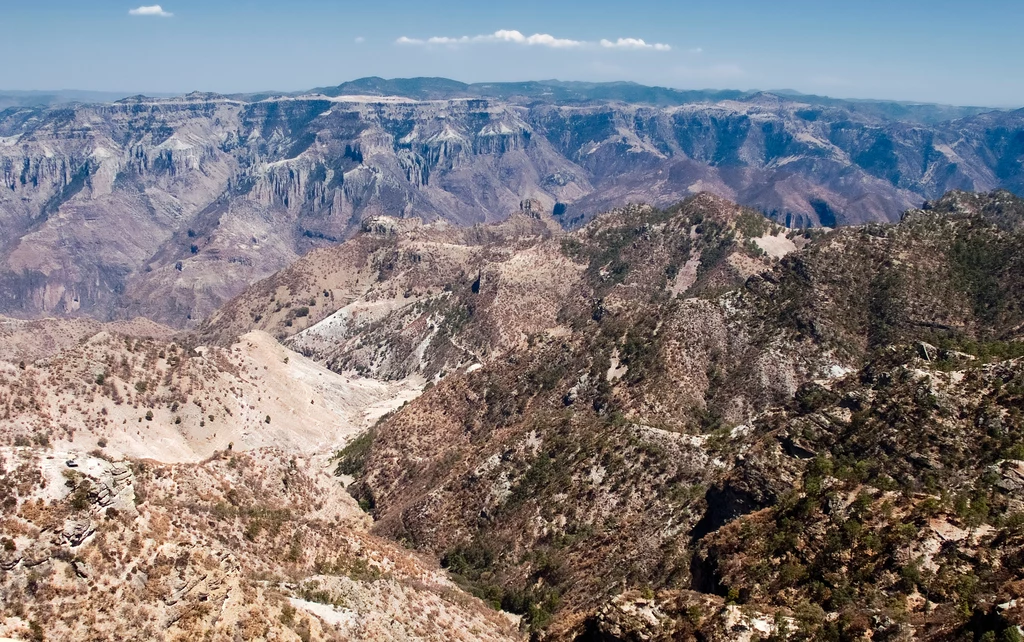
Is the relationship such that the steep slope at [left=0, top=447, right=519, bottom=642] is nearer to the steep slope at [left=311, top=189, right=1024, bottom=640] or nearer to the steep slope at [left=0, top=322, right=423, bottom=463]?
the steep slope at [left=311, top=189, right=1024, bottom=640]

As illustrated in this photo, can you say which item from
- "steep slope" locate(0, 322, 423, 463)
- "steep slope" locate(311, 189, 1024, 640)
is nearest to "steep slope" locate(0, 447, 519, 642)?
"steep slope" locate(311, 189, 1024, 640)

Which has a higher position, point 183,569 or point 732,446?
point 183,569

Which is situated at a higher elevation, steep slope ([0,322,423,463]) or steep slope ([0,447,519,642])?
steep slope ([0,447,519,642])

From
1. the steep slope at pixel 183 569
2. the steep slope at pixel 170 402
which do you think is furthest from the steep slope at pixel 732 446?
the steep slope at pixel 170 402

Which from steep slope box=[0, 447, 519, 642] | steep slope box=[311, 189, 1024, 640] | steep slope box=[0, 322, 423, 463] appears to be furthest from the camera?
steep slope box=[0, 322, 423, 463]

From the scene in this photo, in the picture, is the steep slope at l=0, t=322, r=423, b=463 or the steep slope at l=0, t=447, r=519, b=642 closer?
the steep slope at l=0, t=447, r=519, b=642

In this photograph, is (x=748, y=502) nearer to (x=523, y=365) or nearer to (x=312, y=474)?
(x=312, y=474)

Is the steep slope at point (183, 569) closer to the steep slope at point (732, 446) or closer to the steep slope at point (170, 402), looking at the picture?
the steep slope at point (732, 446)

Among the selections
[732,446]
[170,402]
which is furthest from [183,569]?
[170,402]

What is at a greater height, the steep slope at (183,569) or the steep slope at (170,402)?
the steep slope at (183,569)

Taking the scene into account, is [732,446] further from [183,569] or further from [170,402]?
[170,402]

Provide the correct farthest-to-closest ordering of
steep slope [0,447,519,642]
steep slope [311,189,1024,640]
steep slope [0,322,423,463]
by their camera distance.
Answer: steep slope [0,322,423,463]
steep slope [0,447,519,642]
steep slope [311,189,1024,640]
